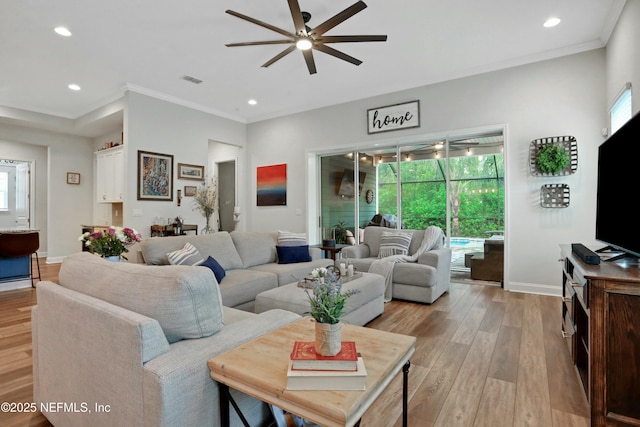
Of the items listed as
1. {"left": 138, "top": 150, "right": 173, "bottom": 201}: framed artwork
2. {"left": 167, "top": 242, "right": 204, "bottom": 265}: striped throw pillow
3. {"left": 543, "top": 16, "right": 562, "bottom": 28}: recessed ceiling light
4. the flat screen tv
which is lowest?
{"left": 167, "top": 242, "right": 204, "bottom": 265}: striped throw pillow

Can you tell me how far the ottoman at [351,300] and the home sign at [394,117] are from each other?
120 inches

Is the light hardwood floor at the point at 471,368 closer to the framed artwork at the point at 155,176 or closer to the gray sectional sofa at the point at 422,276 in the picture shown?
the gray sectional sofa at the point at 422,276

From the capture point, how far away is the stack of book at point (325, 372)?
1.01 meters

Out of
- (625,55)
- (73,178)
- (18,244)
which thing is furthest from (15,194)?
(625,55)

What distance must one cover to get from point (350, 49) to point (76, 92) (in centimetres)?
477

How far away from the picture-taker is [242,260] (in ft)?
13.2

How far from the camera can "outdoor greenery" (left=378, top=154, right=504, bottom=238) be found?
490 centimetres

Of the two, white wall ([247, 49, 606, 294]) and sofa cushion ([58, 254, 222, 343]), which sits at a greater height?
white wall ([247, 49, 606, 294])

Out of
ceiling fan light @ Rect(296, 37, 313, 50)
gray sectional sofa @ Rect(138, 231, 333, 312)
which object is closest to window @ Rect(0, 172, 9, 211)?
gray sectional sofa @ Rect(138, 231, 333, 312)

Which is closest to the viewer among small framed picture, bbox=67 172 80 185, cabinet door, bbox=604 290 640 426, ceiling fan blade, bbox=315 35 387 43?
cabinet door, bbox=604 290 640 426

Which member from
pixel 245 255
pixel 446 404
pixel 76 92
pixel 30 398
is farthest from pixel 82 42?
pixel 446 404

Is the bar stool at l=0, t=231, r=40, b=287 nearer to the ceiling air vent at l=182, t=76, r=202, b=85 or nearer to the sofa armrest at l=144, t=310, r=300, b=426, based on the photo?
the ceiling air vent at l=182, t=76, r=202, b=85

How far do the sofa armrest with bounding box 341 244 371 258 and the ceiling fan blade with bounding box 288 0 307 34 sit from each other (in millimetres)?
2944

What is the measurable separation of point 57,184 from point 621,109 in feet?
32.4
